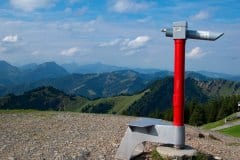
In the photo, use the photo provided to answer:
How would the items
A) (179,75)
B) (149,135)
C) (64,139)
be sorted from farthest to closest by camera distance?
Answer: (64,139) → (149,135) → (179,75)

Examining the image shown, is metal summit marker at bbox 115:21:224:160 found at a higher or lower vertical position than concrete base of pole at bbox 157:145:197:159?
higher

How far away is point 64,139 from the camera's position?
67.0 ft

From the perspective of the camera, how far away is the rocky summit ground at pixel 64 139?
17828 millimetres

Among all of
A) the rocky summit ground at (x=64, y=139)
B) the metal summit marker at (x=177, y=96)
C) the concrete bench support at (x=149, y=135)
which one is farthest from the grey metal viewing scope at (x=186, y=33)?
the rocky summit ground at (x=64, y=139)

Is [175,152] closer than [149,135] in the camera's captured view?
Yes

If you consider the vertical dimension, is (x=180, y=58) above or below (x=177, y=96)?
above

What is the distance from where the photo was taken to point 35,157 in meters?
17.2

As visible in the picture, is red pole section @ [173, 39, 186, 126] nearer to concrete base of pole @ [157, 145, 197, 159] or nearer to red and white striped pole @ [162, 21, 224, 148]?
red and white striped pole @ [162, 21, 224, 148]

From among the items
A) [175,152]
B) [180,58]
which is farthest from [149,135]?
[180,58]

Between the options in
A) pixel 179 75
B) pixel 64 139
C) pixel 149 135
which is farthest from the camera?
pixel 64 139

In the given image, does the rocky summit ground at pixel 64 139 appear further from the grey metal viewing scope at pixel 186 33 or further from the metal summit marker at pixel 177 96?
the grey metal viewing scope at pixel 186 33

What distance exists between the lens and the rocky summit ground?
58.5 ft

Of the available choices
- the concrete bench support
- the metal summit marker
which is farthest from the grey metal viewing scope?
the concrete bench support

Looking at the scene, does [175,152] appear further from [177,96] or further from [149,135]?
[177,96]
